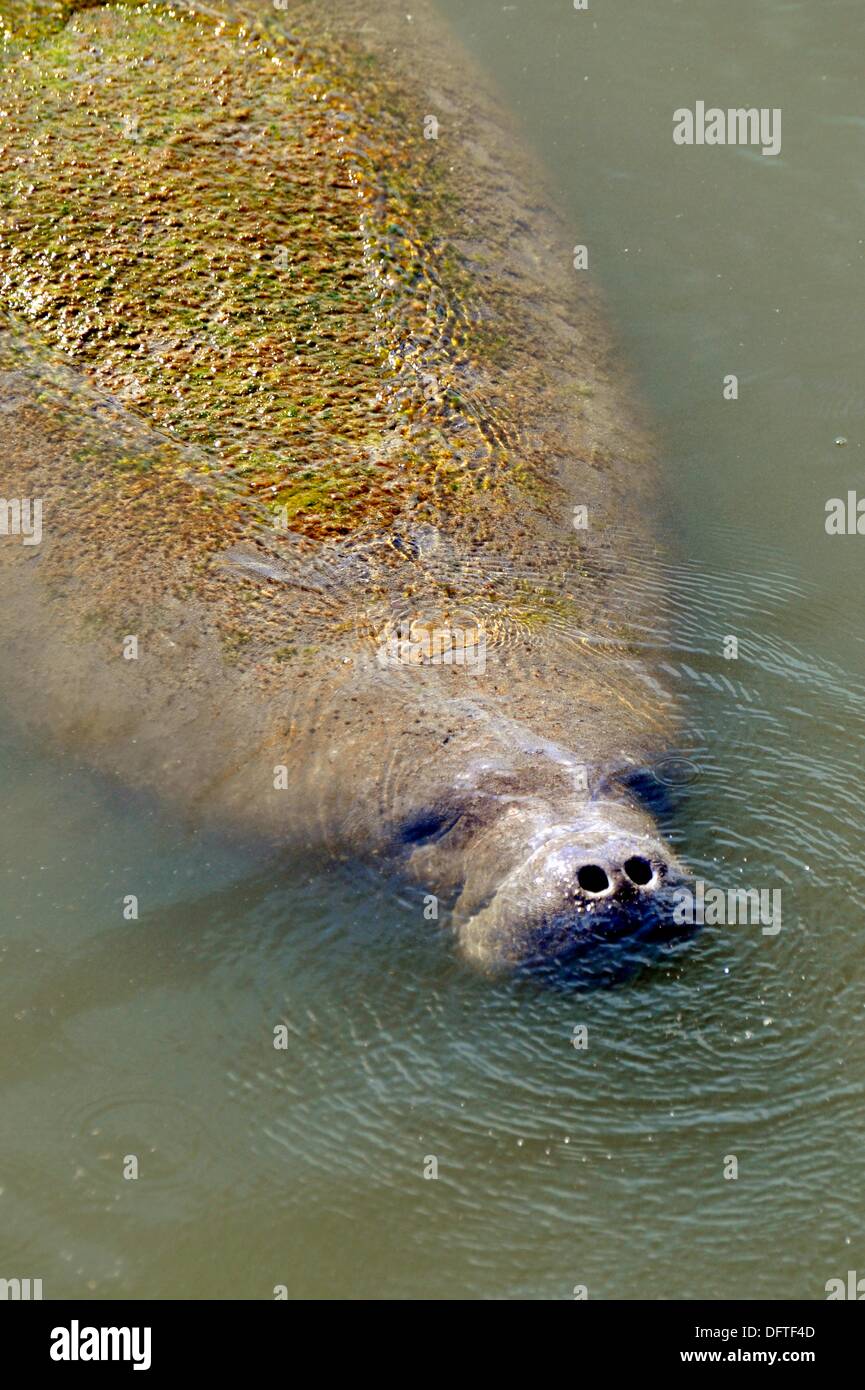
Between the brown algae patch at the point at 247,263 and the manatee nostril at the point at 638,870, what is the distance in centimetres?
189

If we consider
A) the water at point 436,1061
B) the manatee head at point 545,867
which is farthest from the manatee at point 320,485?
the water at point 436,1061

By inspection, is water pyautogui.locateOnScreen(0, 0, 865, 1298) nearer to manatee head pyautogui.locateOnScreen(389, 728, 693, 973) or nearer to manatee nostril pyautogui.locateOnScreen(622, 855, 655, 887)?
manatee head pyautogui.locateOnScreen(389, 728, 693, 973)

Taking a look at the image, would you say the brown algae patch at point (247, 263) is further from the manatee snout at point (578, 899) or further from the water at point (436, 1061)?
the manatee snout at point (578, 899)

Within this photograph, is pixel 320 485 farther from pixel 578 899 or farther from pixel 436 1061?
pixel 436 1061

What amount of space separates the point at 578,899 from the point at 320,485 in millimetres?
2237

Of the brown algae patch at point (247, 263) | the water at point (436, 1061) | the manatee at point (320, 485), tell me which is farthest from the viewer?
the brown algae patch at point (247, 263)

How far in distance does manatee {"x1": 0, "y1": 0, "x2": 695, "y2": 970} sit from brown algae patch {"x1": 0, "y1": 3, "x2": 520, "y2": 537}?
0.02m

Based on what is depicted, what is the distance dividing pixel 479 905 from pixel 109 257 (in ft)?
12.4

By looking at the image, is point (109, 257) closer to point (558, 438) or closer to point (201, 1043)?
point (558, 438)

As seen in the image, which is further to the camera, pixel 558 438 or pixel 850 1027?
pixel 558 438

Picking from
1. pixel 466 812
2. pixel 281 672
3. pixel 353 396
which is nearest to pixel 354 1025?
pixel 466 812

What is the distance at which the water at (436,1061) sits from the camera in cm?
452

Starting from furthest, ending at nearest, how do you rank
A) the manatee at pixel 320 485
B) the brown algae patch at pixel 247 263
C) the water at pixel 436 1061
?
the brown algae patch at pixel 247 263, the manatee at pixel 320 485, the water at pixel 436 1061

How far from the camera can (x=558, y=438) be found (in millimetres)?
6445
